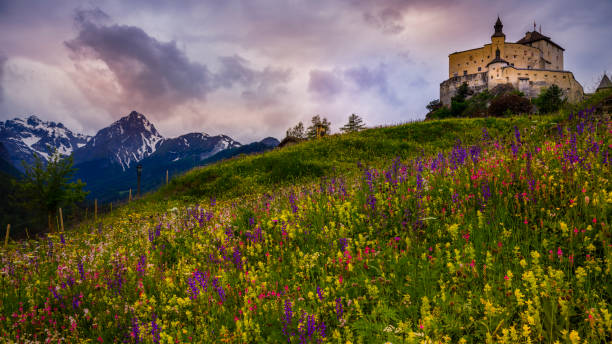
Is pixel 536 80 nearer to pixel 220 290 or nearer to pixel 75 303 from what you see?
pixel 220 290

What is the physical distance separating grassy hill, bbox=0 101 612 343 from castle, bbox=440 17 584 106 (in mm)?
101404

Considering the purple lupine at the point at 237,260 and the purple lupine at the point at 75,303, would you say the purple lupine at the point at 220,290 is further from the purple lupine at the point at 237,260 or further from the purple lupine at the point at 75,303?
the purple lupine at the point at 75,303

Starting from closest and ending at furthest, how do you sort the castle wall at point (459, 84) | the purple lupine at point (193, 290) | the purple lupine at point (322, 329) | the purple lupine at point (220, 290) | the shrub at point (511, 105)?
the purple lupine at point (322, 329), the purple lupine at point (220, 290), the purple lupine at point (193, 290), the shrub at point (511, 105), the castle wall at point (459, 84)

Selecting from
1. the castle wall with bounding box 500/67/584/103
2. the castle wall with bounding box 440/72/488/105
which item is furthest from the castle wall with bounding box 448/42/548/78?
the castle wall with bounding box 500/67/584/103

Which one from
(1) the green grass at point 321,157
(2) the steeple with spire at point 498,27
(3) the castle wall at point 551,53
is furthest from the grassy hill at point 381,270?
(3) the castle wall at point 551,53

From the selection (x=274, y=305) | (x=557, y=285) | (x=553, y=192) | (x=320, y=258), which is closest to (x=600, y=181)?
(x=553, y=192)

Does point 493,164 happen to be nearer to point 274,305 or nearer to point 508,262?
point 508,262

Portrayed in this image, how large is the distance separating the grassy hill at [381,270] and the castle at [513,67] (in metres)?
101

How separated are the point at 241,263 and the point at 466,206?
3474 millimetres

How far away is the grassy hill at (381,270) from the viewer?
2.67 metres

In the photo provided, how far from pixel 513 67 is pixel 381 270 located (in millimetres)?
108782

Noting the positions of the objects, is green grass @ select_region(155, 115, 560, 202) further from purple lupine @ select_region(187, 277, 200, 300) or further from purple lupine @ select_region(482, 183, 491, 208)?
purple lupine @ select_region(187, 277, 200, 300)

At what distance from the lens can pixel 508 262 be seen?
3.28 meters

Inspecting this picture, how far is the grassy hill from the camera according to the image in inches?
105
